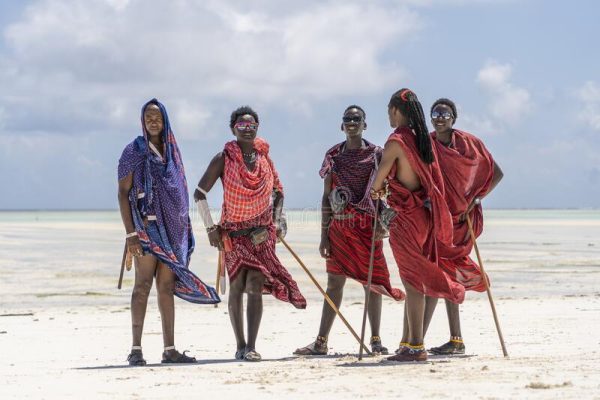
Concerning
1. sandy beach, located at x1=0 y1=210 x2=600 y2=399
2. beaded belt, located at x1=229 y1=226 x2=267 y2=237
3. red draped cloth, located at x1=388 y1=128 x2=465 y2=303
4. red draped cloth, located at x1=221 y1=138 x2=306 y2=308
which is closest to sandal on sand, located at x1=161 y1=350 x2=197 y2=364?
sandy beach, located at x1=0 y1=210 x2=600 y2=399

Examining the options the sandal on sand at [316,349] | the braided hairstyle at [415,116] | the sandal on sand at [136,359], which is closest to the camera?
the braided hairstyle at [415,116]

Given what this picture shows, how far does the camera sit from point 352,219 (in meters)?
8.36

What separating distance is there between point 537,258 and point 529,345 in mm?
15584

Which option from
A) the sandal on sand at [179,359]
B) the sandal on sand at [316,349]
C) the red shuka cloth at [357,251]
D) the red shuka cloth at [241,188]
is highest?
the red shuka cloth at [241,188]

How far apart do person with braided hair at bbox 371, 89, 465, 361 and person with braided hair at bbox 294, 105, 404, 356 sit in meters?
0.85

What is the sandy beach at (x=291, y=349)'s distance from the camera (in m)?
6.02

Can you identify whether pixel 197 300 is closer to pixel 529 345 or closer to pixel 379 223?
pixel 379 223

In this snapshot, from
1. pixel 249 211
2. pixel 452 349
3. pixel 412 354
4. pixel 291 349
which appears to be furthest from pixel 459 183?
pixel 291 349

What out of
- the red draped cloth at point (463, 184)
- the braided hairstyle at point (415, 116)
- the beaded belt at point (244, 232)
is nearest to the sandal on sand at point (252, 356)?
the beaded belt at point (244, 232)

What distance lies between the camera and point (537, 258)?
23406 millimetres

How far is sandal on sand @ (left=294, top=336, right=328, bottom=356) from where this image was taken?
8.14 m

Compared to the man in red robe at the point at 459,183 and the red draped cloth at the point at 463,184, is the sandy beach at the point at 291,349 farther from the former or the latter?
the red draped cloth at the point at 463,184

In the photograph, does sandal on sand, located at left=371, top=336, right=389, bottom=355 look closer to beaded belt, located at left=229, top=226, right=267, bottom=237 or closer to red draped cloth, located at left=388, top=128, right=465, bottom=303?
red draped cloth, located at left=388, top=128, right=465, bottom=303

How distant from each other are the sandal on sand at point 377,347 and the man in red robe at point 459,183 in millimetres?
377
